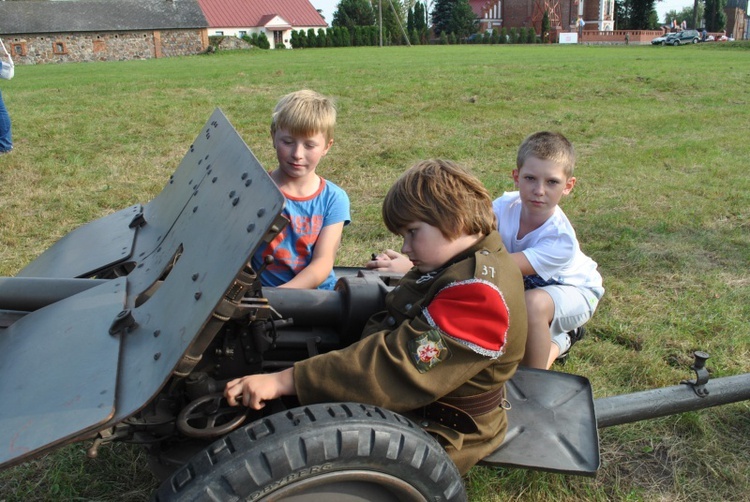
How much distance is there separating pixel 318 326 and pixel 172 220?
0.63 meters

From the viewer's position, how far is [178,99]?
12.7 m

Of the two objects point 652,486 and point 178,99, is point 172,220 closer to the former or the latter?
point 652,486

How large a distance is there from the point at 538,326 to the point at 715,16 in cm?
8324

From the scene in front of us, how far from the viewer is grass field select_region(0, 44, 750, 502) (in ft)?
9.14

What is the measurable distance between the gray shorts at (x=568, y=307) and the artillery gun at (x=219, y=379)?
1.62 ft

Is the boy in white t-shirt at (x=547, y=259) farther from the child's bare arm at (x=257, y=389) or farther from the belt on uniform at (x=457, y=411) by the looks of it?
the child's bare arm at (x=257, y=389)

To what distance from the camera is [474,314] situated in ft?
6.46

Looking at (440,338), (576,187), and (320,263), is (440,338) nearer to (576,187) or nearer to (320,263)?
(320,263)

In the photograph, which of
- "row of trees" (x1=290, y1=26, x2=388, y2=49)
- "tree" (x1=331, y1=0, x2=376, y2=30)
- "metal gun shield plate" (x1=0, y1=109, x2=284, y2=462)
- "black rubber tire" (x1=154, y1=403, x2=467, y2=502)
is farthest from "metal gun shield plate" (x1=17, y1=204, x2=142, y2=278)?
"tree" (x1=331, y1=0, x2=376, y2=30)

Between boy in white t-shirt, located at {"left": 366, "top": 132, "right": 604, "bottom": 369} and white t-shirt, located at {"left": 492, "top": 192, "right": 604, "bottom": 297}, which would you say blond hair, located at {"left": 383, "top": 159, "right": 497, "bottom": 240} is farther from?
white t-shirt, located at {"left": 492, "top": 192, "right": 604, "bottom": 297}

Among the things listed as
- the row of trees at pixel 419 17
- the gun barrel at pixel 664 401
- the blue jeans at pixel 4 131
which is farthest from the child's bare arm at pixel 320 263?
the row of trees at pixel 419 17

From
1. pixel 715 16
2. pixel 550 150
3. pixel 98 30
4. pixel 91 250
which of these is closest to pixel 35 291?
pixel 91 250

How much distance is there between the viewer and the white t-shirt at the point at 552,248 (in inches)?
122

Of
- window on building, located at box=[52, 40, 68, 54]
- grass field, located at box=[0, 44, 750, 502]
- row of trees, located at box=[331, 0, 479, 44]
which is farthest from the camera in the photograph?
row of trees, located at box=[331, 0, 479, 44]
